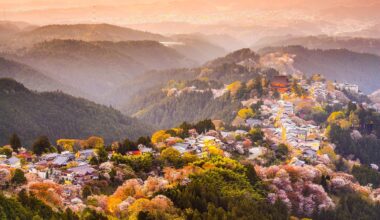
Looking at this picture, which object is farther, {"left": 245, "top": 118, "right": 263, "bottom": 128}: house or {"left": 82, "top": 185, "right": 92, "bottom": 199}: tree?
{"left": 245, "top": 118, "right": 263, "bottom": 128}: house

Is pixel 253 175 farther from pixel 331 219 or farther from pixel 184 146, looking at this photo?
pixel 184 146

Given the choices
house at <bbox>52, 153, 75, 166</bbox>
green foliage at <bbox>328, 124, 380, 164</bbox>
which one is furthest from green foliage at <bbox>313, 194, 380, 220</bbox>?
green foliage at <bbox>328, 124, 380, 164</bbox>

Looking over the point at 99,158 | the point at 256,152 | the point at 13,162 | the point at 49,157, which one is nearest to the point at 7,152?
the point at 49,157

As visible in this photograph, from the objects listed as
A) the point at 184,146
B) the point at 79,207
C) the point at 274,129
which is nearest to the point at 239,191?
the point at 79,207

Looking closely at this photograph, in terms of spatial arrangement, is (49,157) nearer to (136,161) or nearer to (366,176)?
(136,161)

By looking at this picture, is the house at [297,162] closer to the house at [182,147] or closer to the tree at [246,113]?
the house at [182,147]

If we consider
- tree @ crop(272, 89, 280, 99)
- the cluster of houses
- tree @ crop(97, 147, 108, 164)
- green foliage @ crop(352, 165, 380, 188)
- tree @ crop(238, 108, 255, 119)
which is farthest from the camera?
tree @ crop(272, 89, 280, 99)

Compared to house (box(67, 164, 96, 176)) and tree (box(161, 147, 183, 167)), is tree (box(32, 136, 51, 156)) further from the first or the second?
tree (box(161, 147, 183, 167))

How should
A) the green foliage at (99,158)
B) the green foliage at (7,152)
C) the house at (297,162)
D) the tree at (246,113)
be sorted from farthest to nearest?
the tree at (246,113), the house at (297,162), the green foliage at (7,152), the green foliage at (99,158)

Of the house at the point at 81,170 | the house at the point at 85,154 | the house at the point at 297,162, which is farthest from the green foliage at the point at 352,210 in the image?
the house at the point at 85,154
